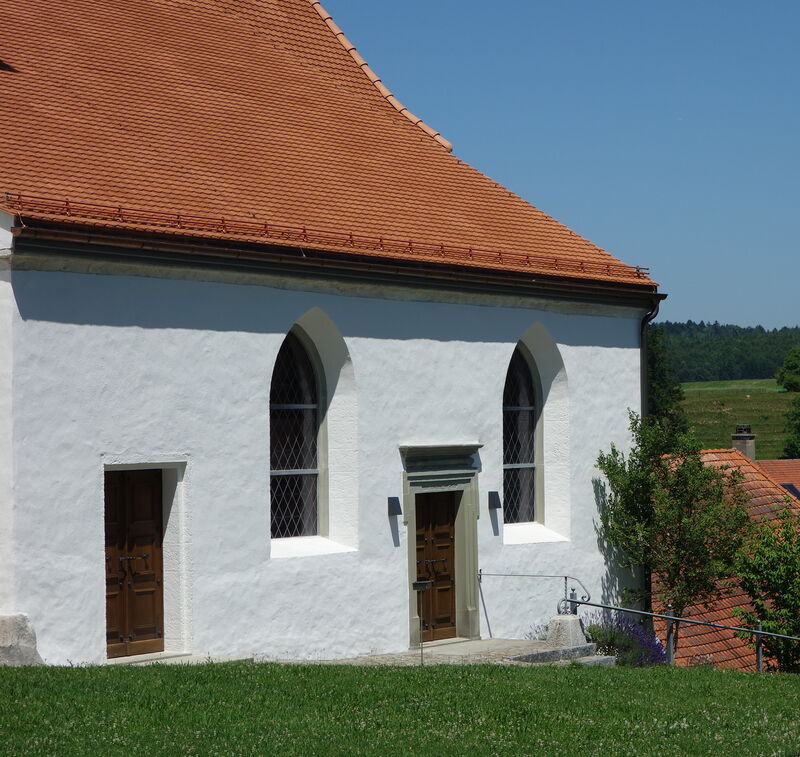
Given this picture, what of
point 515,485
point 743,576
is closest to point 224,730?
point 515,485

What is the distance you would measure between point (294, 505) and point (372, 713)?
6204mm

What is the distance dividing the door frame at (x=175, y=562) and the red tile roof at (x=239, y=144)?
9.25 ft

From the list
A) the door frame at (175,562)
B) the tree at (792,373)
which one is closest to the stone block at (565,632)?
the door frame at (175,562)

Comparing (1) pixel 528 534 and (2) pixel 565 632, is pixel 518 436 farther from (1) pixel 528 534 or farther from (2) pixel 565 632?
(2) pixel 565 632

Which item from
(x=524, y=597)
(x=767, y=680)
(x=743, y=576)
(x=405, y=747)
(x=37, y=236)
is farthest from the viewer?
(x=743, y=576)

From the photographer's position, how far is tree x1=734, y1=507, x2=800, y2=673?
20.2m

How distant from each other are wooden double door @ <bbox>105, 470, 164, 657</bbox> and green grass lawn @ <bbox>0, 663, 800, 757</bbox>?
7.22ft

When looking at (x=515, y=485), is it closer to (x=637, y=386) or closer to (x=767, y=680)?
(x=637, y=386)

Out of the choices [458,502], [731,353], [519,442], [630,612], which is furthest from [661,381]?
[731,353]

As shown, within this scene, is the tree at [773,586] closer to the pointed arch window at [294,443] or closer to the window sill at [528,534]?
the window sill at [528,534]

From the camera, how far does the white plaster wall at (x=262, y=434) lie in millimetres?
14461

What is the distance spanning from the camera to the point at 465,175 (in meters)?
21.5

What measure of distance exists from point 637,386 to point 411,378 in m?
4.67

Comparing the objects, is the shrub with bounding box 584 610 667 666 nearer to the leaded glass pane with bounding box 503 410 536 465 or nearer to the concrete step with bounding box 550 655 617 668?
the concrete step with bounding box 550 655 617 668
